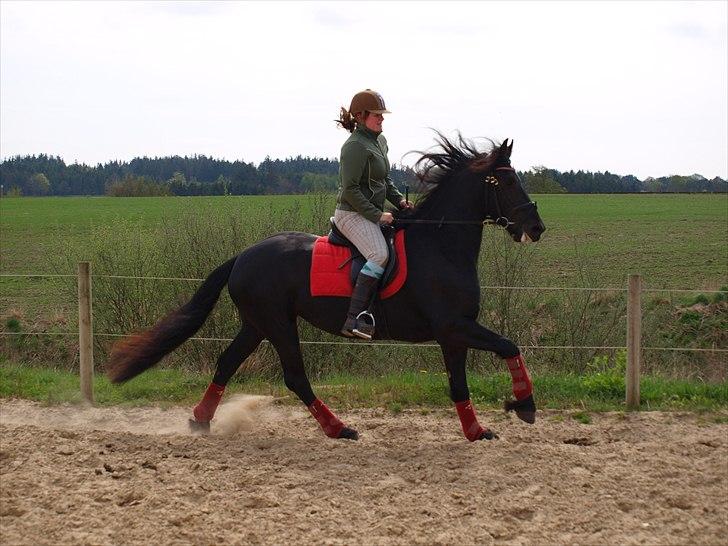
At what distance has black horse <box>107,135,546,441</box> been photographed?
6484 millimetres

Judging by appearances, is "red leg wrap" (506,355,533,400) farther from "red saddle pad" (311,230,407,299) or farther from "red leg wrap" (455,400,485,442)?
"red saddle pad" (311,230,407,299)

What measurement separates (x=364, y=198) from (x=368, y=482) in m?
2.17

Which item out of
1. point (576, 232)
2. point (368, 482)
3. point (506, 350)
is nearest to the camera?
point (368, 482)

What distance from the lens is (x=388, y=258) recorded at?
6602 millimetres

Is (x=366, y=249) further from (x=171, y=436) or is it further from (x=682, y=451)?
(x=682, y=451)

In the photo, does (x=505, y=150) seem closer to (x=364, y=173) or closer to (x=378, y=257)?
(x=364, y=173)

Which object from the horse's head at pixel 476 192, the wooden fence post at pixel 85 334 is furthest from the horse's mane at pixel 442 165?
the wooden fence post at pixel 85 334

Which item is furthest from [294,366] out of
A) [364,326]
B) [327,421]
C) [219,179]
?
[219,179]

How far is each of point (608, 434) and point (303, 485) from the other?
269cm

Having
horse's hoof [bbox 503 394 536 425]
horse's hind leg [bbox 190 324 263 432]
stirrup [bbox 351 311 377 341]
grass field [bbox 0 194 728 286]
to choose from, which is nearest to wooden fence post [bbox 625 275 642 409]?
horse's hoof [bbox 503 394 536 425]

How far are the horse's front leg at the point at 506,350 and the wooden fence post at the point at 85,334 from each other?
155 inches

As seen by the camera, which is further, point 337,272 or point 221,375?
point 221,375

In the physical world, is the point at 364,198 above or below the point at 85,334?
above

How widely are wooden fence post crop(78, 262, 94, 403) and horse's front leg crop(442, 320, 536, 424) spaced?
3.95 metres
